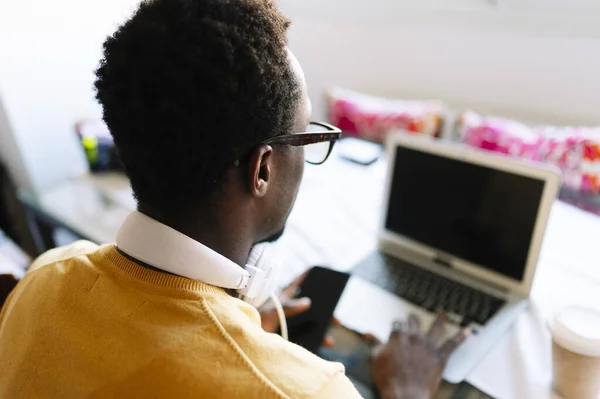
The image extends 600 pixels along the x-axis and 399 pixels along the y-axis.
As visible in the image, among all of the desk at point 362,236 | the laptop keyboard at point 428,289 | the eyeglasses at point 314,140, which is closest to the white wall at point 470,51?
the desk at point 362,236

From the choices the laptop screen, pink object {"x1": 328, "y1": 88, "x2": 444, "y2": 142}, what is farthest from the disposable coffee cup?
pink object {"x1": 328, "y1": 88, "x2": 444, "y2": 142}

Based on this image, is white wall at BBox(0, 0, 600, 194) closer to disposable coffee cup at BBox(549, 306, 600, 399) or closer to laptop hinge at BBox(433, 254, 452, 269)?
laptop hinge at BBox(433, 254, 452, 269)

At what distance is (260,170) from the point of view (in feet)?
2.03

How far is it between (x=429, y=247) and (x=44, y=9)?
1528 mm

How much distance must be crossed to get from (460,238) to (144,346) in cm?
75

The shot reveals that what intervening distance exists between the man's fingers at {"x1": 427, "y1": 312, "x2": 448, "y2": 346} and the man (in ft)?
1.17

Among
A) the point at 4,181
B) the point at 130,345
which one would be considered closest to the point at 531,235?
the point at 130,345

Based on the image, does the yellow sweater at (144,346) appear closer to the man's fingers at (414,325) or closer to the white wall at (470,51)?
the man's fingers at (414,325)

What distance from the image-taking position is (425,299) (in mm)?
985

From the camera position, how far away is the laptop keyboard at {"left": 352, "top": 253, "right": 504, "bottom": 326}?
3.12ft

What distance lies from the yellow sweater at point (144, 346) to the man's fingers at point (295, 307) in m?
0.32

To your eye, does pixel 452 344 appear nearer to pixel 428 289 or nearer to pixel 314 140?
pixel 428 289

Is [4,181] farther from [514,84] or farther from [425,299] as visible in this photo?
[514,84]

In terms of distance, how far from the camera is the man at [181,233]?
512 millimetres
